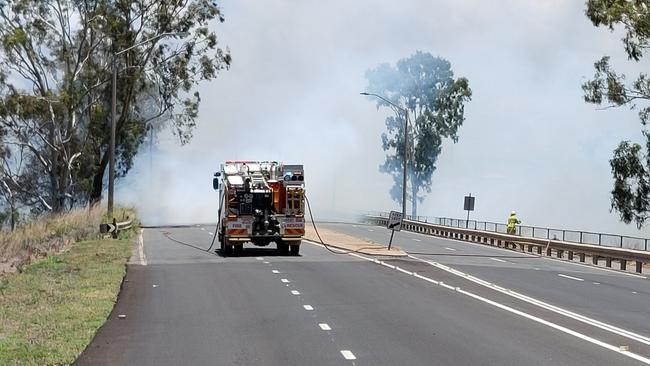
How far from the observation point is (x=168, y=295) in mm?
16125

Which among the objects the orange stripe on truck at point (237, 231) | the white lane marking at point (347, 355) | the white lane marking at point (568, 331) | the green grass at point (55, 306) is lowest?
the green grass at point (55, 306)

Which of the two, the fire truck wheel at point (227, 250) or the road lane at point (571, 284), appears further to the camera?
the fire truck wheel at point (227, 250)

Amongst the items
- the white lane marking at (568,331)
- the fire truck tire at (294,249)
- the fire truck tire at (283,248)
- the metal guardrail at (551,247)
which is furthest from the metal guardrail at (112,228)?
the white lane marking at (568,331)

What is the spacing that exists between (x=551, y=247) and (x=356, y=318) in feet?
78.4

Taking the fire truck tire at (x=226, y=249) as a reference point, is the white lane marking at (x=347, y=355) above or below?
below

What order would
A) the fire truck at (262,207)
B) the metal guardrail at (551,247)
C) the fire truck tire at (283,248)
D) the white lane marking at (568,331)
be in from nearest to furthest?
1. the white lane marking at (568,331)
2. the fire truck at (262,207)
3. the fire truck tire at (283,248)
4. the metal guardrail at (551,247)

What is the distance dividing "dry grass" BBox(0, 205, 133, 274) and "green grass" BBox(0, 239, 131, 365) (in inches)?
60.2

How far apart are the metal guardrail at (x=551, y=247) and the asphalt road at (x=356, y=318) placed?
5.15m

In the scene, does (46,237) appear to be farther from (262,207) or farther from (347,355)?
(347,355)

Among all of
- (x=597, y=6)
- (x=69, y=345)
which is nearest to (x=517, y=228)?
(x=597, y=6)

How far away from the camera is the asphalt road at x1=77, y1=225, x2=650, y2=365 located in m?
10.2

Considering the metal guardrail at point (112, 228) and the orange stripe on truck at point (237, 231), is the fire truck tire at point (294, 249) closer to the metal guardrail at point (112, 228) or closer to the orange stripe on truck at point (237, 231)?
the orange stripe on truck at point (237, 231)

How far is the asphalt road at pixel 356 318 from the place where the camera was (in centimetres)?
1025

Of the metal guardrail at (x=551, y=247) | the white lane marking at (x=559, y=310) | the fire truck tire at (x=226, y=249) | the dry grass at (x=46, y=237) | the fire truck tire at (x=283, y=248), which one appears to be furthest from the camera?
the metal guardrail at (x=551, y=247)
